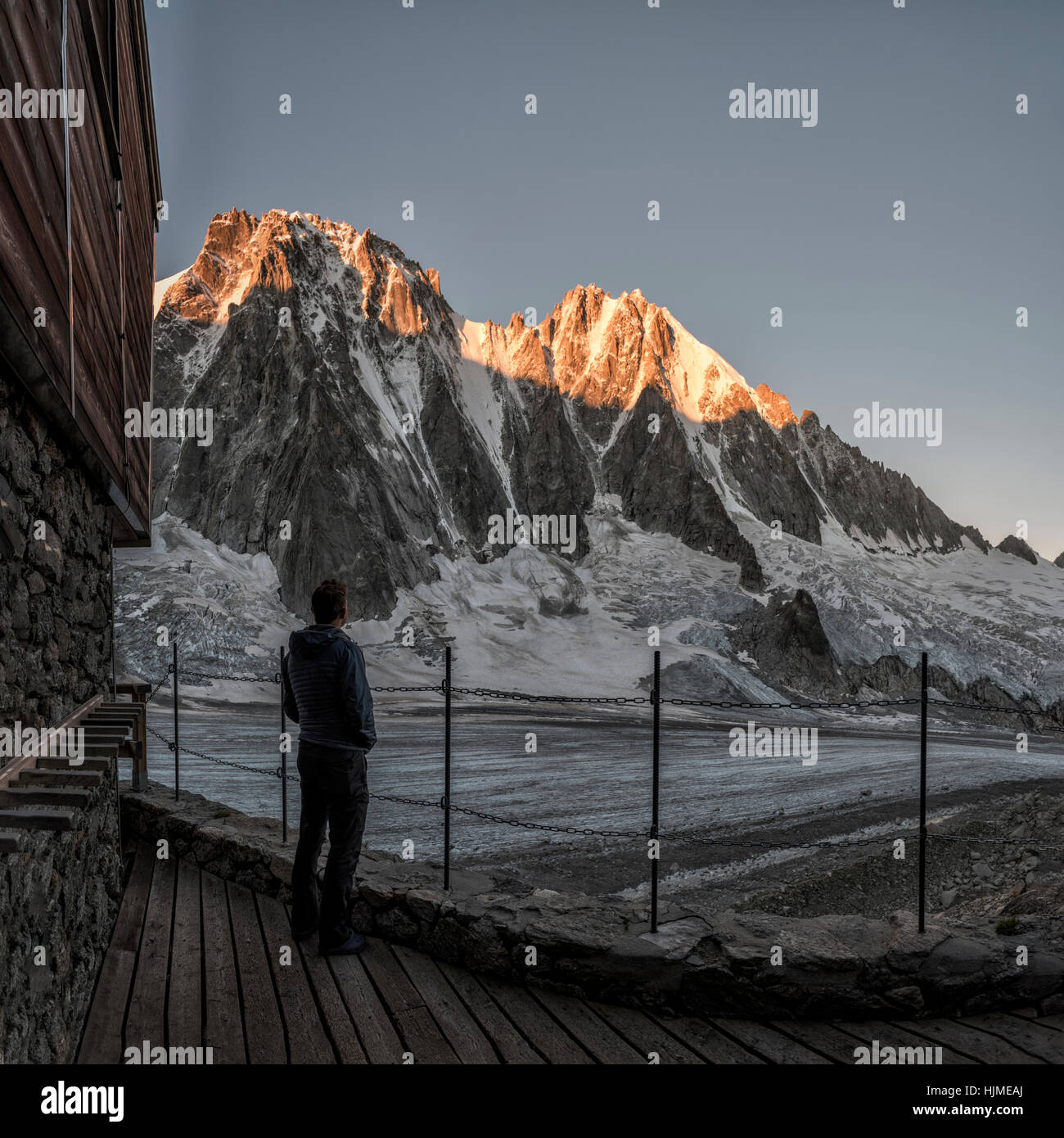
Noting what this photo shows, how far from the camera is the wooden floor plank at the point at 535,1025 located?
342 centimetres

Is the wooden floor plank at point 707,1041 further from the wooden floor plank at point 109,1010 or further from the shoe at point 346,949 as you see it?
the wooden floor plank at point 109,1010

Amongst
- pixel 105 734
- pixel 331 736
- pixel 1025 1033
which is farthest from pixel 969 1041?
pixel 105 734

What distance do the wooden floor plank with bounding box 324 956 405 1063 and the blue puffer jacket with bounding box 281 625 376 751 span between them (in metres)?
1.21

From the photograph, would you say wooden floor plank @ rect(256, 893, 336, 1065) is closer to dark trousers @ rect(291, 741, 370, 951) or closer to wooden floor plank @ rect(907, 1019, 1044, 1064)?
dark trousers @ rect(291, 741, 370, 951)

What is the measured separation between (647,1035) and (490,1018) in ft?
2.47

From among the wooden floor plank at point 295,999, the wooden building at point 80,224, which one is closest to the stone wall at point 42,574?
the wooden building at point 80,224

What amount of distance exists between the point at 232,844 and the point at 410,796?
8024 millimetres

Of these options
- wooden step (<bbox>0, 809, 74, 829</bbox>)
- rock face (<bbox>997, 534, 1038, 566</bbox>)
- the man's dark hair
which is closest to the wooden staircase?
wooden step (<bbox>0, 809, 74, 829</bbox>)

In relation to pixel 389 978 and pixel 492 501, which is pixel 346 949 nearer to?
pixel 389 978

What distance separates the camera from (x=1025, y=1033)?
11.9 ft

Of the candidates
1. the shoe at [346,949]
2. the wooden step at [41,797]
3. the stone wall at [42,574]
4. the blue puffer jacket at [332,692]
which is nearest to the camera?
the wooden step at [41,797]

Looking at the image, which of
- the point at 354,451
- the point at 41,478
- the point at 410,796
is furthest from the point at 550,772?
the point at 354,451

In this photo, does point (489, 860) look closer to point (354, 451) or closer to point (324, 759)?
point (324, 759)

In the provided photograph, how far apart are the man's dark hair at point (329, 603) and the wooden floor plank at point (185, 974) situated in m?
2.01
